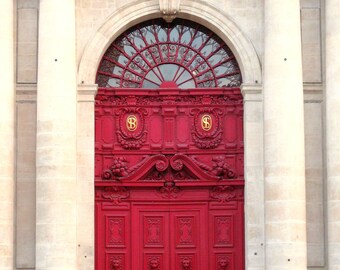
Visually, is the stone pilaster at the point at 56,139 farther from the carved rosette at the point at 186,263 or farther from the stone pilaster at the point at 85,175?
the carved rosette at the point at 186,263

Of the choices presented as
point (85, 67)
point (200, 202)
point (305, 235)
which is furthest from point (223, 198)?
point (85, 67)

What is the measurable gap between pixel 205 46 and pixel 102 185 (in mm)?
4012

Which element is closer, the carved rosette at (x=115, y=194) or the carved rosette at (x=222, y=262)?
the carved rosette at (x=222, y=262)

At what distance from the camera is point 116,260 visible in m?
23.7

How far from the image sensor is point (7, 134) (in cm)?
2278

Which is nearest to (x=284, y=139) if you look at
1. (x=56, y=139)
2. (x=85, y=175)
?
(x=85, y=175)

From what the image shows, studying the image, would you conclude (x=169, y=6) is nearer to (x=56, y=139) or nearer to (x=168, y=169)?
(x=168, y=169)

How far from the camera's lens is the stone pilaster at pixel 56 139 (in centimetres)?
2227

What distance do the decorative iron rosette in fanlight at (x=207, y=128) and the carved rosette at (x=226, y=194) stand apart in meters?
1.00

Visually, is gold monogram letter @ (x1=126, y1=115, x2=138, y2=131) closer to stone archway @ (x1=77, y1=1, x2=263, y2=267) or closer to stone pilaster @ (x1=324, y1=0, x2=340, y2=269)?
stone archway @ (x1=77, y1=1, x2=263, y2=267)

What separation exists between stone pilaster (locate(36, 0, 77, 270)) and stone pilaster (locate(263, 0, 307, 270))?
4.19 m

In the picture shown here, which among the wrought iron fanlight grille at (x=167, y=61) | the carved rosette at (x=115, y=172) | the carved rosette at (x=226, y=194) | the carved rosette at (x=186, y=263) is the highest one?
the wrought iron fanlight grille at (x=167, y=61)

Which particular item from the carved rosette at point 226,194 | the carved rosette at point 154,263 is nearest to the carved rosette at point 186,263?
the carved rosette at point 154,263

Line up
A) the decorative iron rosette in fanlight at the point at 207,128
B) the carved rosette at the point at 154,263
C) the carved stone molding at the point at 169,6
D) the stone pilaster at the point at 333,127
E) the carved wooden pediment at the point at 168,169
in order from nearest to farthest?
the stone pilaster at the point at 333,127 → the carved rosette at the point at 154,263 → the carved wooden pediment at the point at 168,169 → the carved stone molding at the point at 169,6 → the decorative iron rosette in fanlight at the point at 207,128
